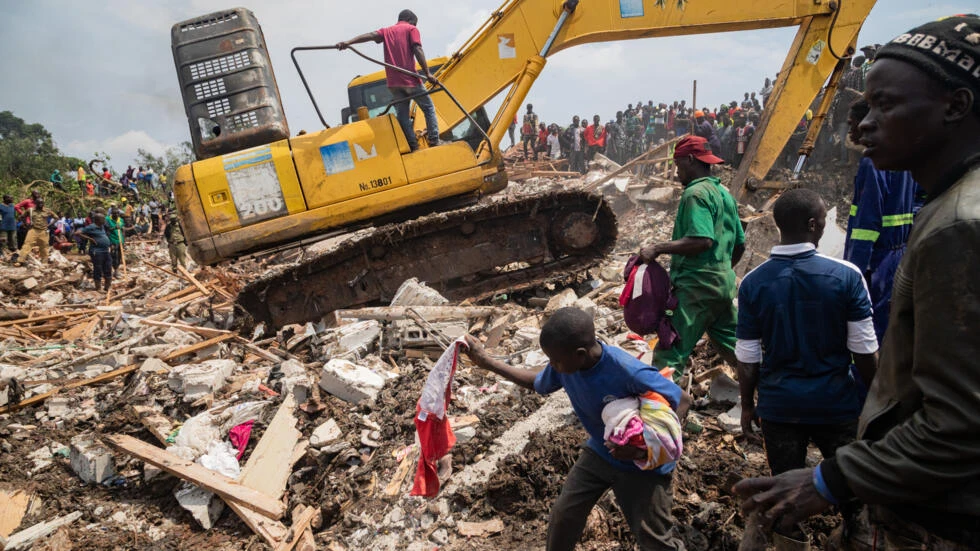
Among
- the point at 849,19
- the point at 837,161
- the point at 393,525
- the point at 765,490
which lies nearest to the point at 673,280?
the point at 765,490

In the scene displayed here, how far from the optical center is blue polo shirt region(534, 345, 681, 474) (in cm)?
213

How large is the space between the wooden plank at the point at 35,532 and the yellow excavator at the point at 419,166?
2994mm

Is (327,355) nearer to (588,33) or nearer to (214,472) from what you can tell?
(214,472)

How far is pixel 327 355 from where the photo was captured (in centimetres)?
577

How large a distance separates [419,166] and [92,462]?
4.30m

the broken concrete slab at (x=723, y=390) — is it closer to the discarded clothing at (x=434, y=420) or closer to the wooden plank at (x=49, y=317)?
the discarded clothing at (x=434, y=420)

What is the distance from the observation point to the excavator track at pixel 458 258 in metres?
6.79

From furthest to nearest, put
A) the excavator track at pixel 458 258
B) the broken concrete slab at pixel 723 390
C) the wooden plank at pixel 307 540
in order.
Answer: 1. the excavator track at pixel 458 258
2. the broken concrete slab at pixel 723 390
3. the wooden plank at pixel 307 540

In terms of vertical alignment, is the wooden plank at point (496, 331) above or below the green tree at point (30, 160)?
below

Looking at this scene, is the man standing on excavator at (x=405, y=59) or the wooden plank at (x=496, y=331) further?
the man standing on excavator at (x=405, y=59)

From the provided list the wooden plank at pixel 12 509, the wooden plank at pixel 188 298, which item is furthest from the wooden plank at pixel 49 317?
the wooden plank at pixel 12 509

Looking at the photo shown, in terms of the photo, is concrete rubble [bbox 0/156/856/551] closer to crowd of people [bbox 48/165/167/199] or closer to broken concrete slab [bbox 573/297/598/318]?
broken concrete slab [bbox 573/297/598/318]

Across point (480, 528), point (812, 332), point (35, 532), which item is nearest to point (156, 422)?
point (35, 532)

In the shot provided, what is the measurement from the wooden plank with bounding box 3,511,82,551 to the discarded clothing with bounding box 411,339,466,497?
3213 millimetres
